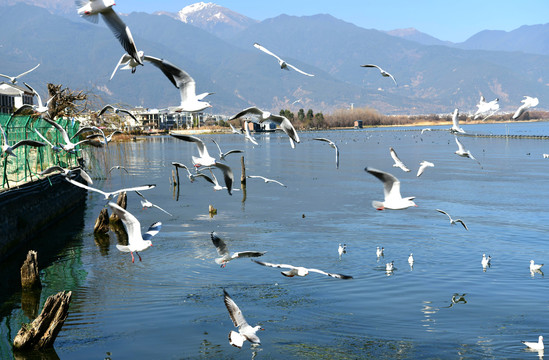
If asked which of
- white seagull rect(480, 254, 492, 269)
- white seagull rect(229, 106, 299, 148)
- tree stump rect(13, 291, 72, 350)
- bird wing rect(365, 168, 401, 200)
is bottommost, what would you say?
white seagull rect(480, 254, 492, 269)

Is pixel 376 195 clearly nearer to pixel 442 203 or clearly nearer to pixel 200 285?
pixel 442 203

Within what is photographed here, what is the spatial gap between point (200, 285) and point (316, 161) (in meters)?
80.9

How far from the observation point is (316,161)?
10488cm

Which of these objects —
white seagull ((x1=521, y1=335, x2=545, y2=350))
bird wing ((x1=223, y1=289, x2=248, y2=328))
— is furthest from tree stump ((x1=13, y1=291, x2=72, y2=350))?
white seagull ((x1=521, y1=335, x2=545, y2=350))

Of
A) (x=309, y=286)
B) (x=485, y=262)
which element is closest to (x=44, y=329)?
(x=309, y=286)

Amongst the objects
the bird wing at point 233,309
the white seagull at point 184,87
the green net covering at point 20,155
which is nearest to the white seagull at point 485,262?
the bird wing at point 233,309

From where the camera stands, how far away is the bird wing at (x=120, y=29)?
1011 cm

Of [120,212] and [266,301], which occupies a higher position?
[120,212]

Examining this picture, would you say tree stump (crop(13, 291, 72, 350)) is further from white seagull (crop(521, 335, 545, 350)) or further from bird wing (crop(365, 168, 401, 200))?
white seagull (crop(521, 335, 545, 350))

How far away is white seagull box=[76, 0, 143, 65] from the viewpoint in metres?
10.1

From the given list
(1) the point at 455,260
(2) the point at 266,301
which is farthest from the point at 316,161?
(2) the point at 266,301

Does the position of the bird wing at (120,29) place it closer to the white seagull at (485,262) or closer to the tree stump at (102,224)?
the white seagull at (485,262)

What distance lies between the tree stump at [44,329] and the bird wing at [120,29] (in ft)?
31.7

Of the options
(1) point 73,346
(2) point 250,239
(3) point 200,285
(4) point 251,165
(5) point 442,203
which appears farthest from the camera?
(4) point 251,165
